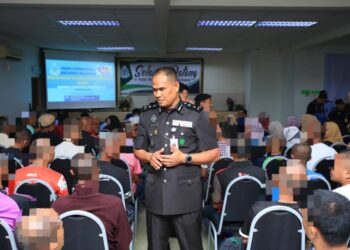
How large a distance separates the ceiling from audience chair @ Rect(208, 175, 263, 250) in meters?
3.05

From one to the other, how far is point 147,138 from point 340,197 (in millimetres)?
1320

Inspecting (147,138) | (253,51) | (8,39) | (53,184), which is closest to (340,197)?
(147,138)

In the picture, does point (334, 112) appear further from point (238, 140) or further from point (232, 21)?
point (238, 140)

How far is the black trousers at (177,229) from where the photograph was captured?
87.7 inches

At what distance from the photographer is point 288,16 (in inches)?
234

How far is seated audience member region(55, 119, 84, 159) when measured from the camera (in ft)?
12.6

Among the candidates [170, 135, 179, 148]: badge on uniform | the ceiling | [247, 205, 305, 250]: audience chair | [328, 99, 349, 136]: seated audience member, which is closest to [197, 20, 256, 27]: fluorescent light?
the ceiling

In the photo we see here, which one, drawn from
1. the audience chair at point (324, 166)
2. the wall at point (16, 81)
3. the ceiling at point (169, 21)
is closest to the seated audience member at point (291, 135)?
the audience chair at point (324, 166)

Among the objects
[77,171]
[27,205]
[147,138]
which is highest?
[147,138]

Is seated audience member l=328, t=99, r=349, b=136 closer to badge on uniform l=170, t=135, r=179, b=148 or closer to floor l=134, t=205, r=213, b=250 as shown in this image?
floor l=134, t=205, r=213, b=250

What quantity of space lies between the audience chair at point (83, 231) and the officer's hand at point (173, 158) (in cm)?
51

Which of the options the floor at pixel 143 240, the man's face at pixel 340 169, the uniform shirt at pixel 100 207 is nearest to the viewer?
the uniform shirt at pixel 100 207

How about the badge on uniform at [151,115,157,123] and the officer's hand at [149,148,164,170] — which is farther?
the badge on uniform at [151,115,157,123]

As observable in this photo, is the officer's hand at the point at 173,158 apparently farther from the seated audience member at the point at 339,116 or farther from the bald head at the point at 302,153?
the seated audience member at the point at 339,116
